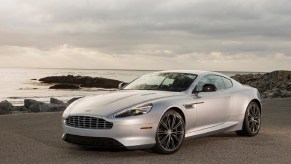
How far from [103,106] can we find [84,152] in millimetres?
910

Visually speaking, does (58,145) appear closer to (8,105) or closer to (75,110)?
(75,110)

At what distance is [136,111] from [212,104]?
1.95 metres

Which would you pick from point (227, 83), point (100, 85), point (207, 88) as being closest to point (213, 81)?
point (227, 83)

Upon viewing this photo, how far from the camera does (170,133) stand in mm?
8445

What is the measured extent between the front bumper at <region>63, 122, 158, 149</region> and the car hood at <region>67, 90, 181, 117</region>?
0.30 meters

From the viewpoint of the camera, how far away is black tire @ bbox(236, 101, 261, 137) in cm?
1057

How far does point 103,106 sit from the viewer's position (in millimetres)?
8297

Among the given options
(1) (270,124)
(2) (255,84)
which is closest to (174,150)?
(1) (270,124)

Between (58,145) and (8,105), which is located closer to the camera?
(58,145)

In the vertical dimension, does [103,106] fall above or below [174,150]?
above

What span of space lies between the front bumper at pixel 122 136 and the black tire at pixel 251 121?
3.11 metres

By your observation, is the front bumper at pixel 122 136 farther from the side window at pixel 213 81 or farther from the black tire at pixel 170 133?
the side window at pixel 213 81

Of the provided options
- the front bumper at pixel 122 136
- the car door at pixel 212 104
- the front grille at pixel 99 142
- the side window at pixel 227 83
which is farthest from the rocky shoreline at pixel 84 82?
the front bumper at pixel 122 136

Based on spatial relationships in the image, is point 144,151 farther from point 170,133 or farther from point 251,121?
point 251,121
